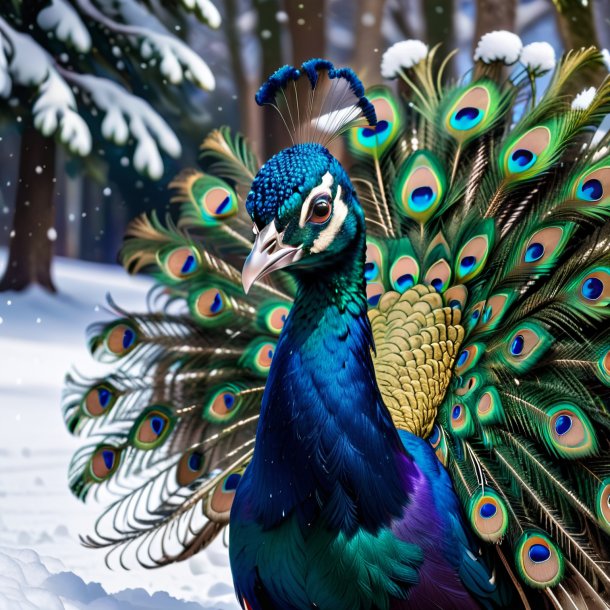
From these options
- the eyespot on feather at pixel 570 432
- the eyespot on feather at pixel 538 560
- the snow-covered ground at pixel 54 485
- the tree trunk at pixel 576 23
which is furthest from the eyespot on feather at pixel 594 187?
the tree trunk at pixel 576 23

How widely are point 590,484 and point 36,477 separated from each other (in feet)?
8.79

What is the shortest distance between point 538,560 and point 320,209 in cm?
68

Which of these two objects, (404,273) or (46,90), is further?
(46,90)

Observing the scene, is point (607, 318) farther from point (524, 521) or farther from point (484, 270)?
point (524, 521)

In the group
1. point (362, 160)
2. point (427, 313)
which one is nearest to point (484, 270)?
point (427, 313)

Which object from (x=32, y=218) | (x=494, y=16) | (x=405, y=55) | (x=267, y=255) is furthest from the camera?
(x=32, y=218)

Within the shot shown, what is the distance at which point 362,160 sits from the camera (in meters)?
1.77

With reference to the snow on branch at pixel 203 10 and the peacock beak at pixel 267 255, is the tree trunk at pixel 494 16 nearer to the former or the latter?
the snow on branch at pixel 203 10

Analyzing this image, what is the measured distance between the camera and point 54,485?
11.6 feet

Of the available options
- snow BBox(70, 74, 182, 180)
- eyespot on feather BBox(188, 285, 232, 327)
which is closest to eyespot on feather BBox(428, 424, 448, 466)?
eyespot on feather BBox(188, 285, 232, 327)

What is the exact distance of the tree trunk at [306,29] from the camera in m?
3.99

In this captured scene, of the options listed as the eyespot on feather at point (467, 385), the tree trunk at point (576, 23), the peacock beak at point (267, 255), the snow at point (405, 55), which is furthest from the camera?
the tree trunk at point (576, 23)

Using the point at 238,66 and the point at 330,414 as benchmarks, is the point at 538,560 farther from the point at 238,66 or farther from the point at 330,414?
the point at 238,66

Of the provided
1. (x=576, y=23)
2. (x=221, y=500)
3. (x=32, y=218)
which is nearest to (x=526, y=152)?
(x=221, y=500)
